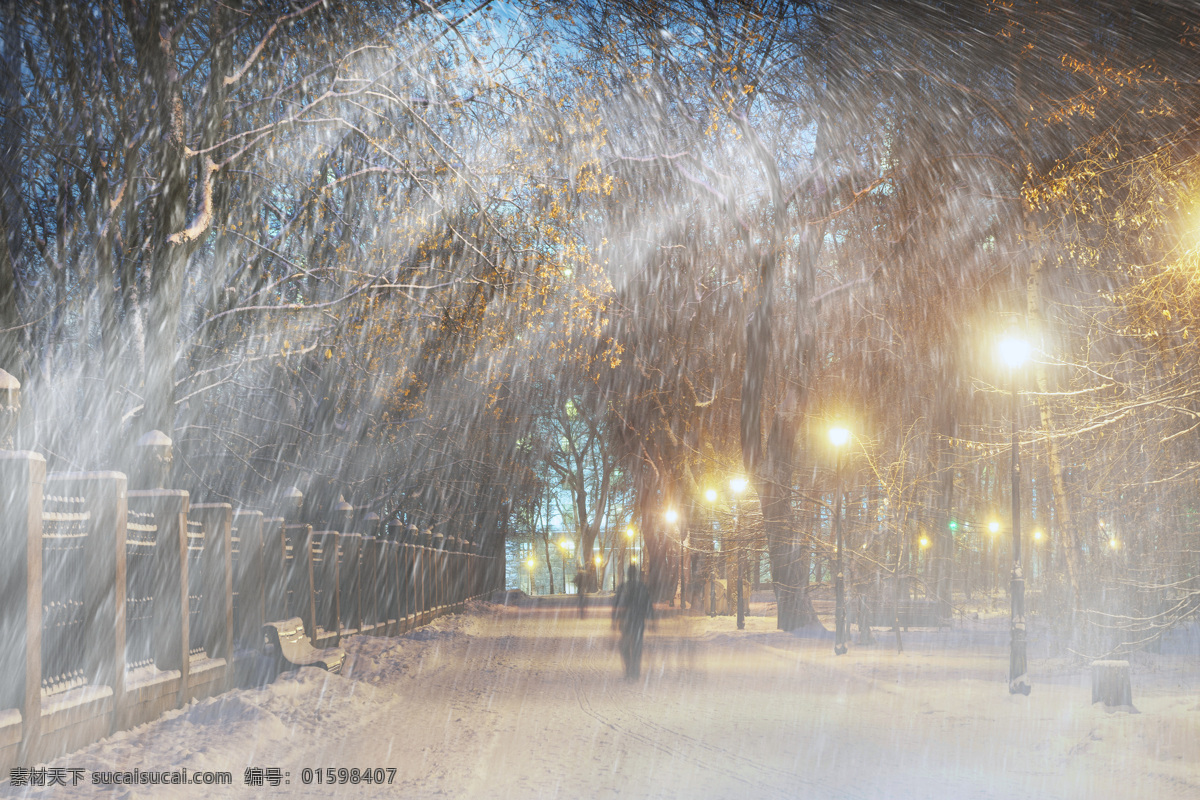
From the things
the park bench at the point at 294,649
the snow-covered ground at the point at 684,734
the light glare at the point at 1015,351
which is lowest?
the snow-covered ground at the point at 684,734

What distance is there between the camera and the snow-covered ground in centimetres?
845

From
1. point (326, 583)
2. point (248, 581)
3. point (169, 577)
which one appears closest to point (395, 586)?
point (326, 583)

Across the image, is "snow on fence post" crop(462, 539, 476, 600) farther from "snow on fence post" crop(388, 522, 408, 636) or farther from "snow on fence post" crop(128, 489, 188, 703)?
"snow on fence post" crop(128, 489, 188, 703)

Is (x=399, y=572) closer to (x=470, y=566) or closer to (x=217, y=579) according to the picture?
(x=217, y=579)

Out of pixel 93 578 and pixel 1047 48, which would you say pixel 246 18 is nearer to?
pixel 93 578

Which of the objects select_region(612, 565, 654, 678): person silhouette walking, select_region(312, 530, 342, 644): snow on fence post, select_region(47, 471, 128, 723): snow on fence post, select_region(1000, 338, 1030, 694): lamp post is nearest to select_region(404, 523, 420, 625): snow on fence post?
select_region(312, 530, 342, 644): snow on fence post

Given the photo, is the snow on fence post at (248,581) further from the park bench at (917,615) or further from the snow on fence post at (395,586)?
the park bench at (917,615)

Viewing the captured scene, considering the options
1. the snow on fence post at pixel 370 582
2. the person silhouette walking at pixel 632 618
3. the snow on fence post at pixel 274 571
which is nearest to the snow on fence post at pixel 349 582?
the snow on fence post at pixel 370 582

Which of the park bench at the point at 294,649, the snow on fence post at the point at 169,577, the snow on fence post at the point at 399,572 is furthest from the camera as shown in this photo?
the snow on fence post at the point at 399,572

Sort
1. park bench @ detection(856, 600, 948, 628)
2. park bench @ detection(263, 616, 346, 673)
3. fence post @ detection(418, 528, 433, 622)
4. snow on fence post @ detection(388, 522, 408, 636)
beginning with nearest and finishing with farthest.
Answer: park bench @ detection(263, 616, 346, 673)
snow on fence post @ detection(388, 522, 408, 636)
fence post @ detection(418, 528, 433, 622)
park bench @ detection(856, 600, 948, 628)

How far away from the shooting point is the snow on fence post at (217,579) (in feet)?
39.9

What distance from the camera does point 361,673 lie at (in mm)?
16141

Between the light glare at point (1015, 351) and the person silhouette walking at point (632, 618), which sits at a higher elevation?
the light glare at point (1015, 351)

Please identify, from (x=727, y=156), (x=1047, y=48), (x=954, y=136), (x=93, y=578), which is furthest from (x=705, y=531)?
(x=93, y=578)
